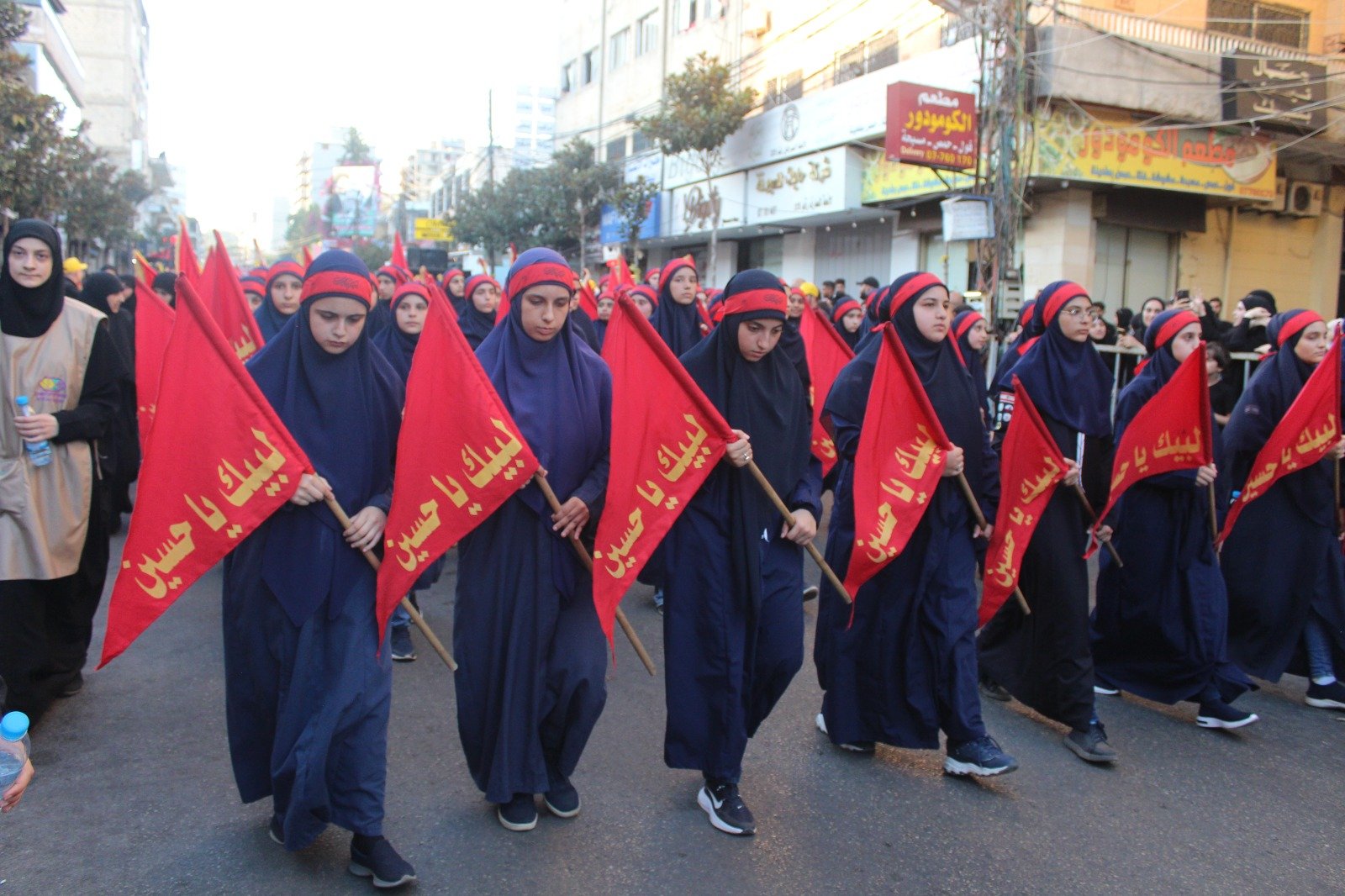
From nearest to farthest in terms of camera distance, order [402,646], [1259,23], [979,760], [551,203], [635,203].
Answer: [979,760], [402,646], [1259,23], [635,203], [551,203]

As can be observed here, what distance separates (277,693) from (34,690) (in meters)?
1.60

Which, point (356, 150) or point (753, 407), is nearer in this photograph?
point (753, 407)

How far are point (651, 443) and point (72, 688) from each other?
274cm

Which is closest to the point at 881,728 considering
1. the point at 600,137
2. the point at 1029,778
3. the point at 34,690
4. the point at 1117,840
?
the point at 1029,778

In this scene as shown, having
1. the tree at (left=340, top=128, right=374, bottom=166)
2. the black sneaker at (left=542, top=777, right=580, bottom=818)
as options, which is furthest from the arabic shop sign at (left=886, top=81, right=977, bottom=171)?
the tree at (left=340, top=128, right=374, bottom=166)

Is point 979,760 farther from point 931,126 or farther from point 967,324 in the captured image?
point 931,126

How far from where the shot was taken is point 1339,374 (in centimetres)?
444

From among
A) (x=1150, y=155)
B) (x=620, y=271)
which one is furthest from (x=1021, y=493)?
(x=1150, y=155)

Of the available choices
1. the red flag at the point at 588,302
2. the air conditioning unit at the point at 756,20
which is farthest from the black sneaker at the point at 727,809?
the air conditioning unit at the point at 756,20

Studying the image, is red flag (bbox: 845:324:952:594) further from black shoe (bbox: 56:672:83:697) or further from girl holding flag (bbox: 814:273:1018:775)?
black shoe (bbox: 56:672:83:697)

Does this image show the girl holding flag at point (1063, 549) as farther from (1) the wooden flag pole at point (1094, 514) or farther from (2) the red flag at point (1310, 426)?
(2) the red flag at point (1310, 426)

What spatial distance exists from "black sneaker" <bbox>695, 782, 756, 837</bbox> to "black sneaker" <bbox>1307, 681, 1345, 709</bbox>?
2.77m

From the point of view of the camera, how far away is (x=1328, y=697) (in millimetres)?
4535

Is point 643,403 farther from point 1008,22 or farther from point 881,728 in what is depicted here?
point 1008,22
